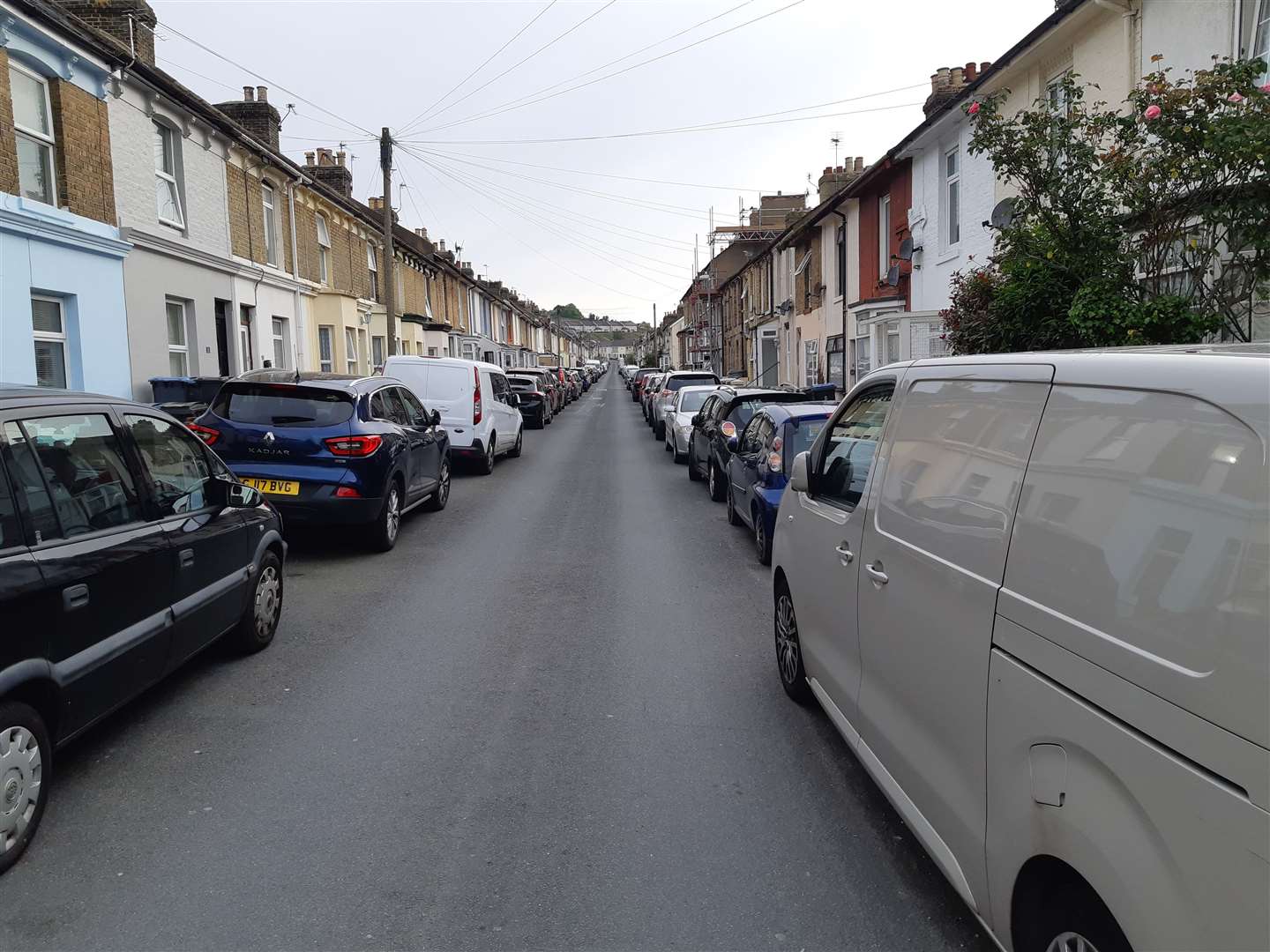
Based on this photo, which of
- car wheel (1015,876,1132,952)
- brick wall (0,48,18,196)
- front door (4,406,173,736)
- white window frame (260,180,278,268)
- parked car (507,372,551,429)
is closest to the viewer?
car wheel (1015,876,1132,952)

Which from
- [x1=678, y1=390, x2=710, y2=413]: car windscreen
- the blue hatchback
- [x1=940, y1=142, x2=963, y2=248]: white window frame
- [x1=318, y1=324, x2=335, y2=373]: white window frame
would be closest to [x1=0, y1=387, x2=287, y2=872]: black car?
the blue hatchback

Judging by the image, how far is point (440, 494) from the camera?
12.3m

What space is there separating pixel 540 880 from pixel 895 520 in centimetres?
182

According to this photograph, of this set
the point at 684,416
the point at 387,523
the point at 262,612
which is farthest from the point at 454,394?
the point at 262,612

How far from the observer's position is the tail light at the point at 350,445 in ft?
28.9

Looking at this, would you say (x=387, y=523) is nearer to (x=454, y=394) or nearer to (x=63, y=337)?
(x=454, y=394)

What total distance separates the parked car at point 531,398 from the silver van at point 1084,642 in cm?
2471

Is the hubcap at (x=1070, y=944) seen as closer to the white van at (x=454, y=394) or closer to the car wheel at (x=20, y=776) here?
the car wheel at (x=20, y=776)

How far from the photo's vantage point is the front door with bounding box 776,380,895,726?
388cm

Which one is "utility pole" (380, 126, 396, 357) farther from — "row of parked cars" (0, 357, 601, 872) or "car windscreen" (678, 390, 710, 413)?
"row of parked cars" (0, 357, 601, 872)

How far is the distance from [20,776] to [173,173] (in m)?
15.9

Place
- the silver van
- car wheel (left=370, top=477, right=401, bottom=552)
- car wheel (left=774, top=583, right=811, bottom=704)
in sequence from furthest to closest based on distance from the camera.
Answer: car wheel (left=370, top=477, right=401, bottom=552)
car wheel (left=774, top=583, right=811, bottom=704)
the silver van

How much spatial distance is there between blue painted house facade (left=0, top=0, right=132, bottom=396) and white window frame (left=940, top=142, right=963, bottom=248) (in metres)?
13.6

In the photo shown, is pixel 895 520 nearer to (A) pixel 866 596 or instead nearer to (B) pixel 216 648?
(A) pixel 866 596
